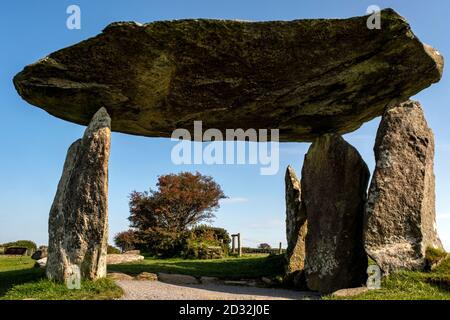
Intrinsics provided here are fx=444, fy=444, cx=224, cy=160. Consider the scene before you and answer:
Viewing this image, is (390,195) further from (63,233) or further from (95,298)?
(63,233)

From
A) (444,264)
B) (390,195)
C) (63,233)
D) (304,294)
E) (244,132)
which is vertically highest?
(244,132)

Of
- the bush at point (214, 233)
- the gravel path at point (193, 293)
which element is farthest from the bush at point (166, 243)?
the gravel path at point (193, 293)

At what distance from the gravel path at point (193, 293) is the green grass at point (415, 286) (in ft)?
6.14

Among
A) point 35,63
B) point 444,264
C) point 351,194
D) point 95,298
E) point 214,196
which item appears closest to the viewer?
point 95,298

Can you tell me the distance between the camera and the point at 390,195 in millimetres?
10945

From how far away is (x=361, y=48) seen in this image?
Answer: 10.8m

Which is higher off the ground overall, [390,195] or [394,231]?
[390,195]

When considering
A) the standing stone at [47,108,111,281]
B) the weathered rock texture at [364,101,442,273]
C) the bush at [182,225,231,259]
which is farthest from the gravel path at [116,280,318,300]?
the bush at [182,225,231,259]

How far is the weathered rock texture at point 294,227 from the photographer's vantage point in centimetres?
1471

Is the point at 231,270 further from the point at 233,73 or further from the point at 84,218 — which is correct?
the point at 233,73

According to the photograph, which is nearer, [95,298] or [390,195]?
[95,298]

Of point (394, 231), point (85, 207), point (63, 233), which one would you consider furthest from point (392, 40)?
point (63, 233)

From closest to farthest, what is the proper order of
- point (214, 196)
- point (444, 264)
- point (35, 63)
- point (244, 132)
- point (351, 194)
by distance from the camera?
point (444, 264) → point (35, 63) → point (351, 194) → point (244, 132) → point (214, 196)
